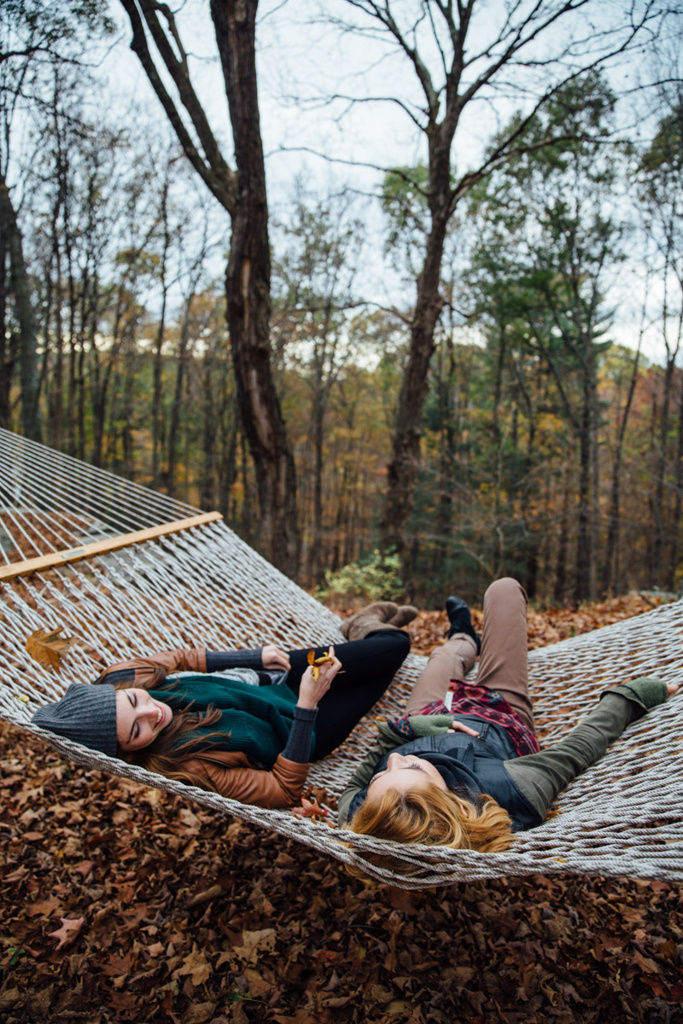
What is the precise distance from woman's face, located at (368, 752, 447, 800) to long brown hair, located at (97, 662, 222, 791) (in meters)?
0.41

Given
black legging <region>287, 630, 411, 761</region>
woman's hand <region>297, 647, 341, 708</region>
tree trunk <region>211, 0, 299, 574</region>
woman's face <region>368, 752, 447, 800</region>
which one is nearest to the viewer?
woman's face <region>368, 752, 447, 800</region>

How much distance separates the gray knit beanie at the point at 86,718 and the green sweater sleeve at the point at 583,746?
0.96m

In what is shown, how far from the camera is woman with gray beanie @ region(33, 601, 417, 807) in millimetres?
1376

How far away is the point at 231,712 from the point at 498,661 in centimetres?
83

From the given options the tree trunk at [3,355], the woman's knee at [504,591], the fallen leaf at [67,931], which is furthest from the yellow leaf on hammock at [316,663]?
the tree trunk at [3,355]

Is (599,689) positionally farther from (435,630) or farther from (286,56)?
(286,56)

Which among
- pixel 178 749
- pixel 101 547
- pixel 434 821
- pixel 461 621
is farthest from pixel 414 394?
pixel 434 821

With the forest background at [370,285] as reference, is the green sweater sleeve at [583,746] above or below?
below

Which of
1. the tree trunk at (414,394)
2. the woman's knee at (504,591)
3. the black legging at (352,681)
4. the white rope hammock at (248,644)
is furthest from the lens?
the tree trunk at (414,394)

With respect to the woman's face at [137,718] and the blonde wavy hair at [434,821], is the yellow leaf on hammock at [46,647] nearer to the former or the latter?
the woman's face at [137,718]

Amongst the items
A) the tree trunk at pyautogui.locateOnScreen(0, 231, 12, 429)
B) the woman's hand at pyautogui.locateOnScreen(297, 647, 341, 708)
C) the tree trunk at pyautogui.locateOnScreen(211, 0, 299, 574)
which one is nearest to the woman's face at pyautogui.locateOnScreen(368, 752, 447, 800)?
the woman's hand at pyautogui.locateOnScreen(297, 647, 341, 708)

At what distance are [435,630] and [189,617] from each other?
207 centimetres

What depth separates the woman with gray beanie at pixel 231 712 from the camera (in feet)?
4.51

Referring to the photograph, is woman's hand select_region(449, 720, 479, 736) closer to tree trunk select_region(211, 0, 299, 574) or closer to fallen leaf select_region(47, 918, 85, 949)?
fallen leaf select_region(47, 918, 85, 949)
